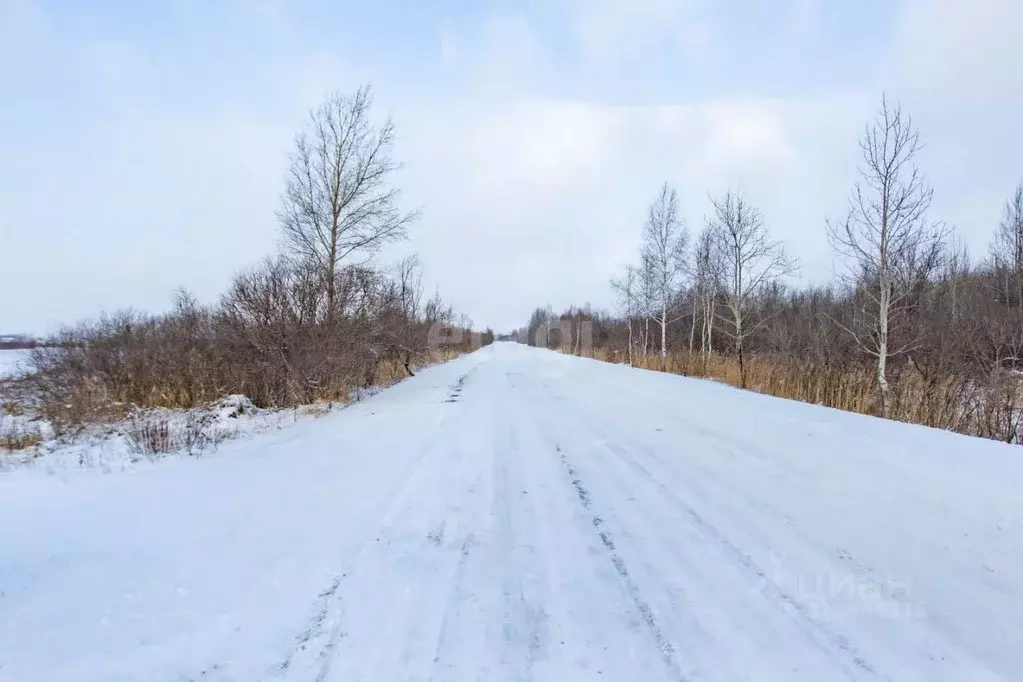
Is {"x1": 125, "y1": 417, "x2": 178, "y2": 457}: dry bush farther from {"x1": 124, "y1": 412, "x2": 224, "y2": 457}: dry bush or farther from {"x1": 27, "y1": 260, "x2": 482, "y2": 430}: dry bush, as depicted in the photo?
{"x1": 27, "y1": 260, "x2": 482, "y2": 430}: dry bush

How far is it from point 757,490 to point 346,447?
5010 mm

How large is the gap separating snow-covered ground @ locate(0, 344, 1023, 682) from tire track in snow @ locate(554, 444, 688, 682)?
14 millimetres

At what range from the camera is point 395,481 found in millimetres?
4727

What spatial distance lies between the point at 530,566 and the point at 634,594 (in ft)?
2.21

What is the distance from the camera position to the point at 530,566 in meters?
2.95

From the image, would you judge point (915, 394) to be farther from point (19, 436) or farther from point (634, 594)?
point (19, 436)

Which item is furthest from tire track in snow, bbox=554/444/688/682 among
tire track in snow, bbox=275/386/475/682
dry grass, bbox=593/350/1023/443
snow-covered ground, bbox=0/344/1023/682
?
dry grass, bbox=593/350/1023/443

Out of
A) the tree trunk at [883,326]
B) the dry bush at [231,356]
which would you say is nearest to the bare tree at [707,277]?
the tree trunk at [883,326]

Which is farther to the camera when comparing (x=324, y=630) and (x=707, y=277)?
(x=707, y=277)

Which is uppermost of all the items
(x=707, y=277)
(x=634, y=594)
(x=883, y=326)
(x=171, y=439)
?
(x=707, y=277)

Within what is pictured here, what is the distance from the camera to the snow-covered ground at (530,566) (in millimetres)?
2092

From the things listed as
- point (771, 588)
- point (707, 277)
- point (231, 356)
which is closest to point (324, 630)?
point (771, 588)

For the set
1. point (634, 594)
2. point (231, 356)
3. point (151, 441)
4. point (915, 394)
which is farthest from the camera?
point (231, 356)

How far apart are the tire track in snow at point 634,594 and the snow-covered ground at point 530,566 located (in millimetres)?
14
